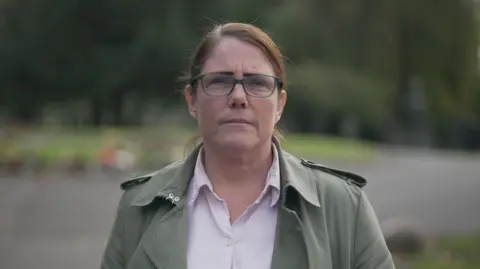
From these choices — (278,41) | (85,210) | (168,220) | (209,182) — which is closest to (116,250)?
(168,220)

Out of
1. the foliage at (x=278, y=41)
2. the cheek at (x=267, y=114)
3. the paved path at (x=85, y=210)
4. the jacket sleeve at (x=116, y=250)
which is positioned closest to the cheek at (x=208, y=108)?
the cheek at (x=267, y=114)

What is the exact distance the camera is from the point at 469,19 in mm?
5836

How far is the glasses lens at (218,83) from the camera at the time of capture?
1895 millimetres

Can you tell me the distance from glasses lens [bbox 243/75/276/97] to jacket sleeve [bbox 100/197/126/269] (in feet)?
1.51

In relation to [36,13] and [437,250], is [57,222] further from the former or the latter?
[437,250]

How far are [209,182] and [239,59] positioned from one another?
1.05 ft

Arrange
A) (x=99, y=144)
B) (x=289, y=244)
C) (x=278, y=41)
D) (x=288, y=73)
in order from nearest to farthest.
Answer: (x=289, y=244) → (x=288, y=73) → (x=278, y=41) → (x=99, y=144)

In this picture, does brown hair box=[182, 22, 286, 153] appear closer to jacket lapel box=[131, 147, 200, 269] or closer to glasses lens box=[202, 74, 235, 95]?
glasses lens box=[202, 74, 235, 95]

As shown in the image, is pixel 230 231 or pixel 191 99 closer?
pixel 230 231

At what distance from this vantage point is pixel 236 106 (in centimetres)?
187

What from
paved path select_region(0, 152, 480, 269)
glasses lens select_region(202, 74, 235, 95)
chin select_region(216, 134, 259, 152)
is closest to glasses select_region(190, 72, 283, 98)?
glasses lens select_region(202, 74, 235, 95)

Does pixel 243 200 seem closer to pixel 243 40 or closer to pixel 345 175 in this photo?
pixel 345 175

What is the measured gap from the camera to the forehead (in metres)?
1.91

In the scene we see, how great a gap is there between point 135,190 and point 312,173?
17.9 inches
